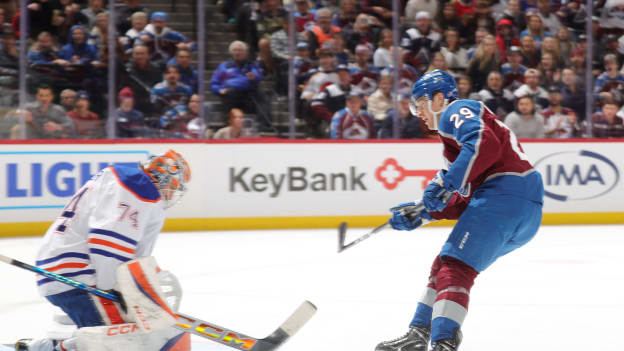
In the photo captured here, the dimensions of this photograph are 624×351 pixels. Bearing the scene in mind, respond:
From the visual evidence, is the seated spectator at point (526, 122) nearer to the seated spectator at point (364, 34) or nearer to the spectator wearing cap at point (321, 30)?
the seated spectator at point (364, 34)

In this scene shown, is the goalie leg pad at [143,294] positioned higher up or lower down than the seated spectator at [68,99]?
lower down

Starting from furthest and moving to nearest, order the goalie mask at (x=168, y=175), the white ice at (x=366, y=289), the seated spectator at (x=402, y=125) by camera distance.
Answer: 1. the seated spectator at (x=402, y=125)
2. the white ice at (x=366, y=289)
3. the goalie mask at (x=168, y=175)

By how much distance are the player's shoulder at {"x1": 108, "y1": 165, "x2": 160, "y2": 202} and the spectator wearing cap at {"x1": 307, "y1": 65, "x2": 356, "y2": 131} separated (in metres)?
5.31

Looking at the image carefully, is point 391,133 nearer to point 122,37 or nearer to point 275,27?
point 275,27

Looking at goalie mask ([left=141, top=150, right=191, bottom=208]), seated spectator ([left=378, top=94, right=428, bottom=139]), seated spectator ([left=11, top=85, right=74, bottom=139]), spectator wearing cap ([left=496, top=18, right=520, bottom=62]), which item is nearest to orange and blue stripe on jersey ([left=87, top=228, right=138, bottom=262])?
goalie mask ([left=141, top=150, right=191, bottom=208])

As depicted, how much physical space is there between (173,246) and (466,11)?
4.39 m

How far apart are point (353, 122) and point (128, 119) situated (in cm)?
224

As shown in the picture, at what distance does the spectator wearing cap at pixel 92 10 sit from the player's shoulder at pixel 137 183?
5270 millimetres

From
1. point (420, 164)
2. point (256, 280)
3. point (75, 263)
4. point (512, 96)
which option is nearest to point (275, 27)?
point (420, 164)

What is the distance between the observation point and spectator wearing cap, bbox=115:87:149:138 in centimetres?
724

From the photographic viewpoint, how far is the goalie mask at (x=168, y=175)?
252cm

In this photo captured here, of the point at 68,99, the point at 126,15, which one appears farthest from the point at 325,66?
the point at 68,99

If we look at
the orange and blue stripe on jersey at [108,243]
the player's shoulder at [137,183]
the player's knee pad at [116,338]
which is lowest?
the player's knee pad at [116,338]

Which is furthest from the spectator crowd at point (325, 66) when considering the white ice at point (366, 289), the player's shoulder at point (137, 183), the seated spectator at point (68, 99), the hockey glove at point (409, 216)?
the player's shoulder at point (137, 183)
